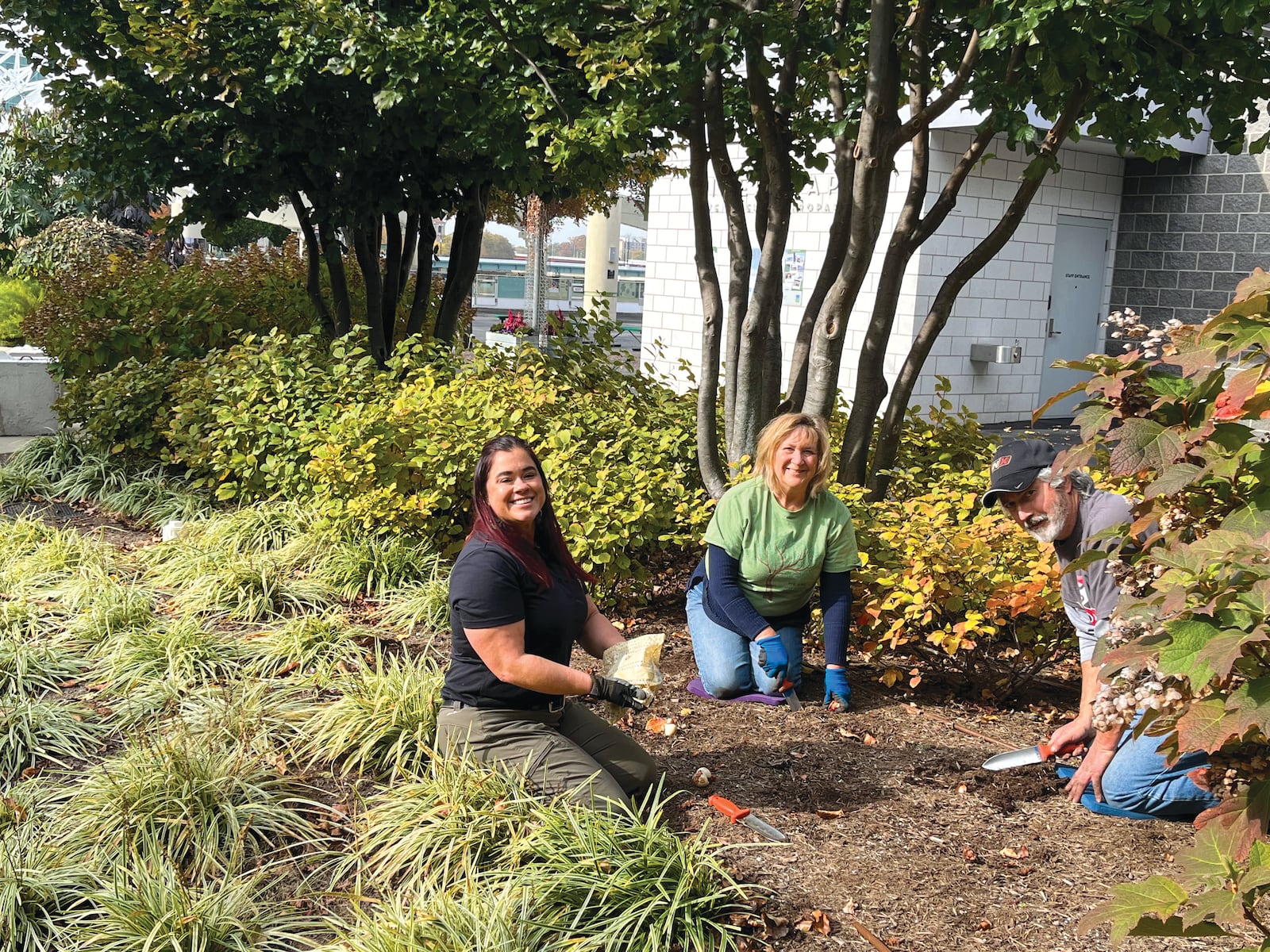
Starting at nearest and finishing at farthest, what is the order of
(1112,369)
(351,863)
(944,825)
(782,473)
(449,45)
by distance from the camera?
1. (1112,369)
2. (351,863)
3. (944,825)
4. (782,473)
5. (449,45)

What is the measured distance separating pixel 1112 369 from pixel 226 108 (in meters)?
7.00

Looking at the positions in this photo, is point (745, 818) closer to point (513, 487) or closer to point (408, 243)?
point (513, 487)

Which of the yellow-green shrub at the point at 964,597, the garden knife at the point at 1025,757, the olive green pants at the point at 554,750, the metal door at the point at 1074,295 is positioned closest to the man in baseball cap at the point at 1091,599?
the garden knife at the point at 1025,757

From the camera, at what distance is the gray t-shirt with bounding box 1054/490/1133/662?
11.8ft

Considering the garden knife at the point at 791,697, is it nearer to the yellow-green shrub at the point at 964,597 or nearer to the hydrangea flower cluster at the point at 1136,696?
the yellow-green shrub at the point at 964,597

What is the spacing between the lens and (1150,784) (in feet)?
11.8

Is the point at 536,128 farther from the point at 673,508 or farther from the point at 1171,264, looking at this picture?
the point at 1171,264

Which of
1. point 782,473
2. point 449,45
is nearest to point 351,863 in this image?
point 782,473

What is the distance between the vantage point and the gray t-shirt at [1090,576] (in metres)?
3.58

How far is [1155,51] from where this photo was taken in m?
5.46

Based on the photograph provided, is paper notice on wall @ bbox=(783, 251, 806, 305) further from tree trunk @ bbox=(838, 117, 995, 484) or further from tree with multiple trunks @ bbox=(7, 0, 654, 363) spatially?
tree trunk @ bbox=(838, 117, 995, 484)

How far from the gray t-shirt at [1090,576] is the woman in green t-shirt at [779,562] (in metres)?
1.01

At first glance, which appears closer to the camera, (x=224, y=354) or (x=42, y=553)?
(x=42, y=553)

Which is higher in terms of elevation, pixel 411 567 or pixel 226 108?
pixel 226 108
